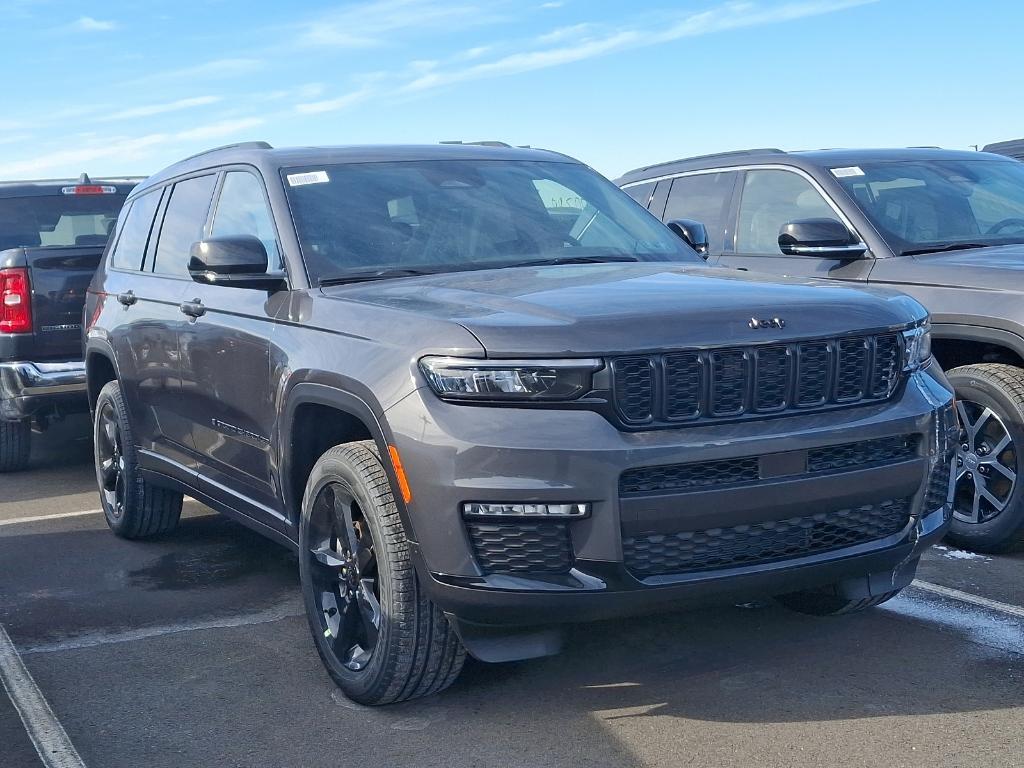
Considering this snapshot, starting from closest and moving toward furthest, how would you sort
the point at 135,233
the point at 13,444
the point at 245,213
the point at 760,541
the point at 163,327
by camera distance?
1. the point at 760,541
2. the point at 245,213
3. the point at 163,327
4. the point at 135,233
5. the point at 13,444

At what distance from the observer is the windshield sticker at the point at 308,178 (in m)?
4.96

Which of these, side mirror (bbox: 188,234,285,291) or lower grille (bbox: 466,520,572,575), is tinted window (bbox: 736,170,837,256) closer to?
side mirror (bbox: 188,234,285,291)

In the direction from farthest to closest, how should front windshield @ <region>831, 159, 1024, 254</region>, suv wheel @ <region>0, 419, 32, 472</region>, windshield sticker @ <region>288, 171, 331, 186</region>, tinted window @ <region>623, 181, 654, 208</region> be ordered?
1. suv wheel @ <region>0, 419, 32, 472</region>
2. tinted window @ <region>623, 181, 654, 208</region>
3. front windshield @ <region>831, 159, 1024, 254</region>
4. windshield sticker @ <region>288, 171, 331, 186</region>

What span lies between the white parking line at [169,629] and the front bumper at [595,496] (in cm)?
170

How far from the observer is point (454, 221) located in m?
5.01

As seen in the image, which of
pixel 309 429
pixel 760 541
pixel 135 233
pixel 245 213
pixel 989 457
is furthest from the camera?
pixel 135 233

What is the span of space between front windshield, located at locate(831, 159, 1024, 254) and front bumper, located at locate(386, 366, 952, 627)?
2792mm

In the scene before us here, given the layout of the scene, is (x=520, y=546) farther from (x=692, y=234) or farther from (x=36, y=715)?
(x=692, y=234)

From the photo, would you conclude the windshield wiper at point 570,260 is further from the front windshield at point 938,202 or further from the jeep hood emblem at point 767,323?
the front windshield at point 938,202

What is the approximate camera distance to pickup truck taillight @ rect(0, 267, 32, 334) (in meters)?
8.06

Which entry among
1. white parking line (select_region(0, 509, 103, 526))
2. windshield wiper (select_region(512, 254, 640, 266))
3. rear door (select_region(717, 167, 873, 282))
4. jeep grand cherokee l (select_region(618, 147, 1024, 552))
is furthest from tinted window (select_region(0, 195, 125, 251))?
windshield wiper (select_region(512, 254, 640, 266))

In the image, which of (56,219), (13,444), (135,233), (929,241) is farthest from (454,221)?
(56,219)

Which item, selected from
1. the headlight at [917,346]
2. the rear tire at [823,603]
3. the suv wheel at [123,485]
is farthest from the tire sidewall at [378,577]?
the suv wheel at [123,485]

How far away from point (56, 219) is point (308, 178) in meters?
5.32
